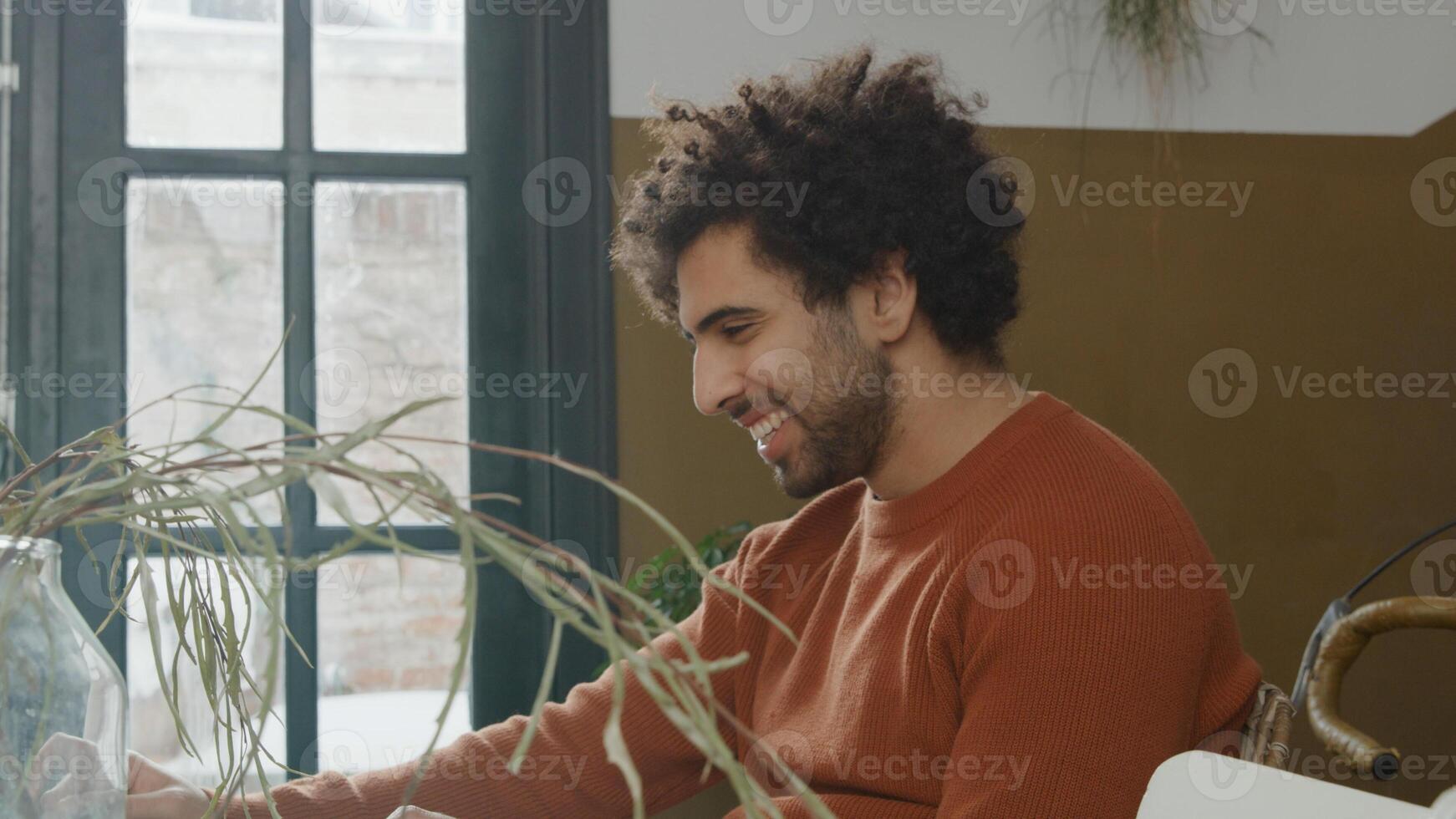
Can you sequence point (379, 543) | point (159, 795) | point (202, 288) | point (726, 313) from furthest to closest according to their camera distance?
1. point (202, 288)
2. point (726, 313)
3. point (159, 795)
4. point (379, 543)

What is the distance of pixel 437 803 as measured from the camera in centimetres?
141

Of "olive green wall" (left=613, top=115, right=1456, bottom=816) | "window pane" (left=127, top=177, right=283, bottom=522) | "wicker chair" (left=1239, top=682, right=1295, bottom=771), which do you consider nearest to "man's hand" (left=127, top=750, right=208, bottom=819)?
"wicker chair" (left=1239, top=682, right=1295, bottom=771)

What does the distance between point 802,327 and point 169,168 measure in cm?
143

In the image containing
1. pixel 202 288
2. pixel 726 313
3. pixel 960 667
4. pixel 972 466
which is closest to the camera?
pixel 960 667

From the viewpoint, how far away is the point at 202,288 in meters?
2.38

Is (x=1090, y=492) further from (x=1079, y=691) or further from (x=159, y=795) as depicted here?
(x=159, y=795)

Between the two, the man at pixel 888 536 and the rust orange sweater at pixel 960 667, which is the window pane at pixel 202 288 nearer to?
the man at pixel 888 536

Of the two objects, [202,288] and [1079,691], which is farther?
[202,288]

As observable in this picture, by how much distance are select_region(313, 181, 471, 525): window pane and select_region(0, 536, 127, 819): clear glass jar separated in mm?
1826

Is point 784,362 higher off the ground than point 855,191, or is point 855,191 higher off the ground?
point 855,191

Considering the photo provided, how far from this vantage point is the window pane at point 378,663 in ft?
7.80

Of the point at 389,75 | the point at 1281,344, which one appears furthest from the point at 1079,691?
the point at 389,75

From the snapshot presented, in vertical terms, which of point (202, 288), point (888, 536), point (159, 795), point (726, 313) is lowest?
point (159, 795)

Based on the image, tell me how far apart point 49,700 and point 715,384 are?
0.98 meters
